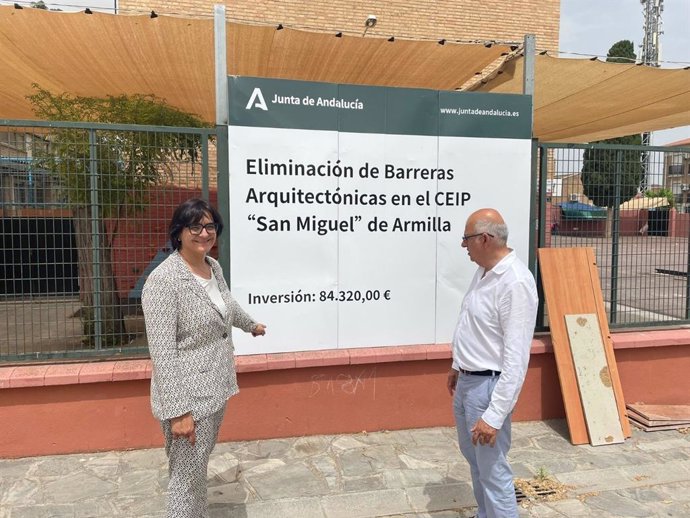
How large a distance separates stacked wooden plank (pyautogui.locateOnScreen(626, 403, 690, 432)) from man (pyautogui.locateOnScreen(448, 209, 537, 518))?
2.56 meters

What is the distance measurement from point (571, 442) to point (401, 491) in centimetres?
164

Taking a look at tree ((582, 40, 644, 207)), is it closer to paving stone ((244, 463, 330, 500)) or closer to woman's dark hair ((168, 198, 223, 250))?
paving stone ((244, 463, 330, 500))

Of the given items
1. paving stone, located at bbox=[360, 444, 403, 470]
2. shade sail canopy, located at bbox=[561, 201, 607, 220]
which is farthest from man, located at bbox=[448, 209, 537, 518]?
shade sail canopy, located at bbox=[561, 201, 607, 220]

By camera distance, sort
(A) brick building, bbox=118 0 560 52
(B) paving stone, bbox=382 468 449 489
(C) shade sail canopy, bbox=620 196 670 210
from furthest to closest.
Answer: (A) brick building, bbox=118 0 560 52
(C) shade sail canopy, bbox=620 196 670 210
(B) paving stone, bbox=382 468 449 489

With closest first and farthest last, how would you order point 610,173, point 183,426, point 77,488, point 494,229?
point 183,426 → point 494,229 → point 77,488 → point 610,173

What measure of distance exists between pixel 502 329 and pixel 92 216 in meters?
3.13

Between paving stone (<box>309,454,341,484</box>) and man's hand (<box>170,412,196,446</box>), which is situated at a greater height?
man's hand (<box>170,412,196,446</box>)

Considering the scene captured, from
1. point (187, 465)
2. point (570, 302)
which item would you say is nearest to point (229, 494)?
point (187, 465)

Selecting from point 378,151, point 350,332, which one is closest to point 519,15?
point 378,151

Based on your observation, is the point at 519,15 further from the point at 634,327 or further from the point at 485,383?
the point at 485,383

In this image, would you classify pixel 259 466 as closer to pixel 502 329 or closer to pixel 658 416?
pixel 502 329

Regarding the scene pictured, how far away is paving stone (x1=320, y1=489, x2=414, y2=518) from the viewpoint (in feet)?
10.3

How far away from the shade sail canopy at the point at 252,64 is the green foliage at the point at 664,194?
Answer: 1161 millimetres

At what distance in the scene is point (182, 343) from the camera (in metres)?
2.27
